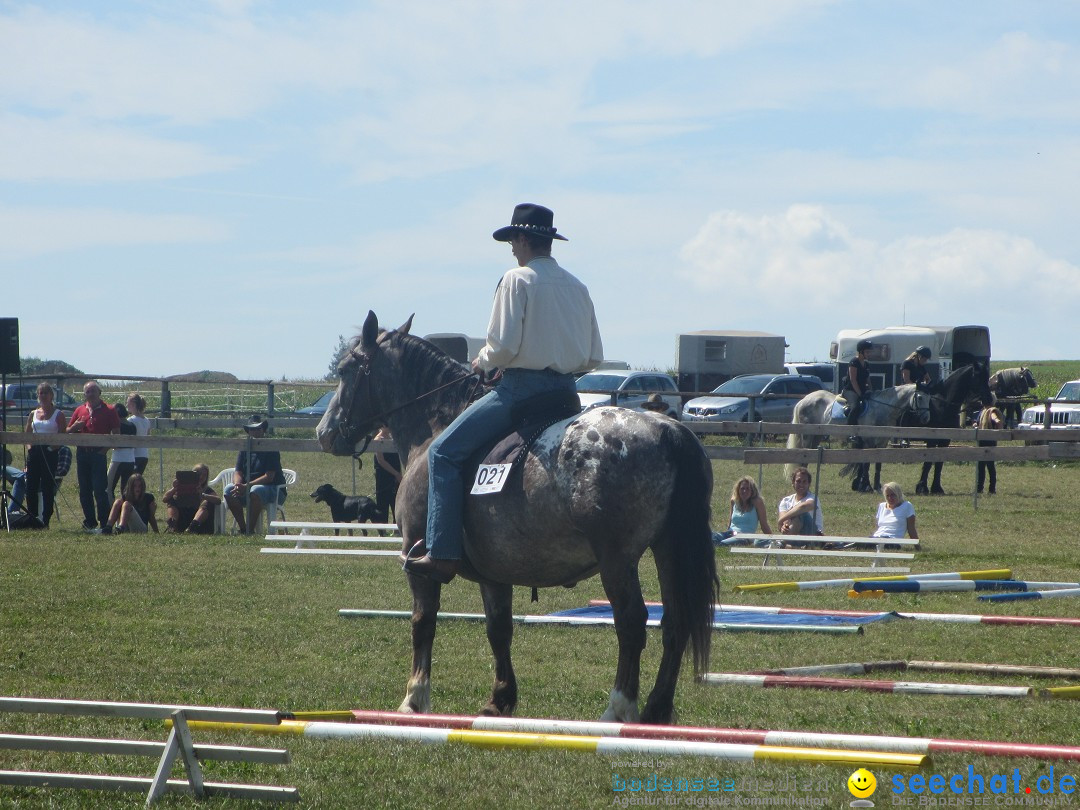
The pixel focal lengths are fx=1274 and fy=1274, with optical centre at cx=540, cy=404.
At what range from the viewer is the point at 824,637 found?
904 cm

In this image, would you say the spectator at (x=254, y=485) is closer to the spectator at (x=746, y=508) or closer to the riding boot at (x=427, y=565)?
the spectator at (x=746, y=508)

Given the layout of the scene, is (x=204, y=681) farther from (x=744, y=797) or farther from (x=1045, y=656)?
(x=1045, y=656)

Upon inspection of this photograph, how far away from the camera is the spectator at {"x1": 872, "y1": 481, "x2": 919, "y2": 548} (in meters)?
15.1

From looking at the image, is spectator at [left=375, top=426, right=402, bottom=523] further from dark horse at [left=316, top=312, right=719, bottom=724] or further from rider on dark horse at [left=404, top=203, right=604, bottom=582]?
rider on dark horse at [left=404, top=203, right=604, bottom=582]

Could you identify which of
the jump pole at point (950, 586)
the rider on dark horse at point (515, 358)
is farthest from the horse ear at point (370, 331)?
the jump pole at point (950, 586)

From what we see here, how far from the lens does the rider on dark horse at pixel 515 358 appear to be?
21.2 feet

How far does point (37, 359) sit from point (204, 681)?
54534 mm

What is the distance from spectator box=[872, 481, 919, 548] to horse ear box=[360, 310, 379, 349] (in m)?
9.07

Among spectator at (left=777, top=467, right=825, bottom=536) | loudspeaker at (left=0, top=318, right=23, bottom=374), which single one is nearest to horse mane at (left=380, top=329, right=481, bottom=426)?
spectator at (left=777, top=467, right=825, bottom=536)

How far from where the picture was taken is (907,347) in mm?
37969

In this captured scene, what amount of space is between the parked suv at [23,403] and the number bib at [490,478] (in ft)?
67.6

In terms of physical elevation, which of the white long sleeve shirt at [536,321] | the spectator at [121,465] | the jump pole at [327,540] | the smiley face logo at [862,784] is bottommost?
the jump pole at [327,540]

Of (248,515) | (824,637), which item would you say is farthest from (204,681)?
(248,515)

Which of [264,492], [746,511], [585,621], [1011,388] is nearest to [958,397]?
[1011,388]
